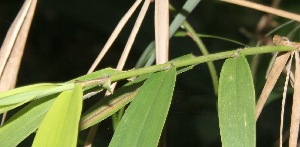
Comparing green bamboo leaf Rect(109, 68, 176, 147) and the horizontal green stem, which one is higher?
the horizontal green stem

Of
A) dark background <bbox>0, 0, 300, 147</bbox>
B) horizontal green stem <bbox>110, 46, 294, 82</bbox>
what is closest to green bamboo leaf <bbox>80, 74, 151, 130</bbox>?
horizontal green stem <bbox>110, 46, 294, 82</bbox>

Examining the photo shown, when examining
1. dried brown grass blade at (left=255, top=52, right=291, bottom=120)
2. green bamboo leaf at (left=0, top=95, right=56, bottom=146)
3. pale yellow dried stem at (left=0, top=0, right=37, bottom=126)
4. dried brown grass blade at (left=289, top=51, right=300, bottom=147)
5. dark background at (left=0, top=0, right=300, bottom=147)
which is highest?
dark background at (left=0, top=0, right=300, bottom=147)

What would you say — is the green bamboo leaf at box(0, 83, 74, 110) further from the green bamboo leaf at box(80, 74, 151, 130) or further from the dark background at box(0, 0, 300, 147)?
the dark background at box(0, 0, 300, 147)

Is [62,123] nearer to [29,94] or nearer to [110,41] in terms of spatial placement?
[29,94]

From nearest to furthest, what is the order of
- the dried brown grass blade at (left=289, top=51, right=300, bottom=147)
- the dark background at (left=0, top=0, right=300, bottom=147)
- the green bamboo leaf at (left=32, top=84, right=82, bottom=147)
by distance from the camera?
the green bamboo leaf at (left=32, top=84, right=82, bottom=147) → the dried brown grass blade at (left=289, top=51, right=300, bottom=147) → the dark background at (left=0, top=0, right=300, bottom=147)

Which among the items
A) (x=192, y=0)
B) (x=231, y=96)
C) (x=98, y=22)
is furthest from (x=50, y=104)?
(x=98, y=22)
